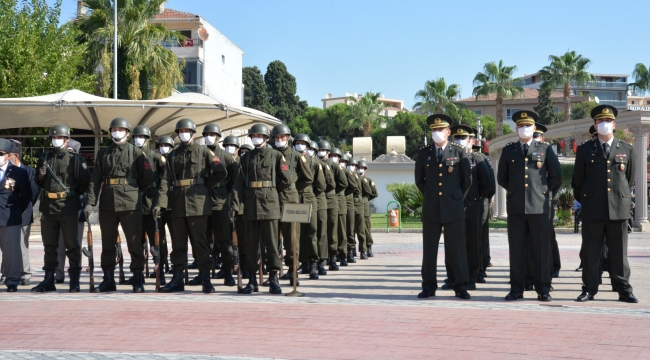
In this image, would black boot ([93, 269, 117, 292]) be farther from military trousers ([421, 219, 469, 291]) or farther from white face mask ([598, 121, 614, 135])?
white face mask ([598, 121, 614, 135])

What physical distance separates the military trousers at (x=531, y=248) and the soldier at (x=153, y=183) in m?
4.89

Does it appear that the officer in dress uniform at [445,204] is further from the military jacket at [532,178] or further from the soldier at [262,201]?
the soldier at [262,201]

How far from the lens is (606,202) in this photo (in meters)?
10.3

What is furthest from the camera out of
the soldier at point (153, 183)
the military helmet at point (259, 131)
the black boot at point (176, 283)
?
the soldier at point (153, 183)

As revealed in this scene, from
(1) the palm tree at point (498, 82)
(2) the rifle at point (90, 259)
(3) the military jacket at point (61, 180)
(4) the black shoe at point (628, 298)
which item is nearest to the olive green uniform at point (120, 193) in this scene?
(2) the rifle at point (90, 259)

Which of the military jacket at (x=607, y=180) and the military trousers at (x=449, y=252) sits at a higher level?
the military jacket at (x=607, y=180)

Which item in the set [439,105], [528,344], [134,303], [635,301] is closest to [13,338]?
[134,303]

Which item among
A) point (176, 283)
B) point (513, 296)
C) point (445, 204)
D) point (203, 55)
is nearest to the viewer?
point (513, 296)

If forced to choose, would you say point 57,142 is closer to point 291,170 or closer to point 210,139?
point 210,139

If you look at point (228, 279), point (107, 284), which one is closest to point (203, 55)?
point (228, 279)

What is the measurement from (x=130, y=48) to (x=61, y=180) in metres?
25.1

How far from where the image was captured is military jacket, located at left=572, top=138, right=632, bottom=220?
10.3 meters

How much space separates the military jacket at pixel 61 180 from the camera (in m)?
11.6

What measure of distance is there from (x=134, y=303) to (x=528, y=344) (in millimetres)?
4943
